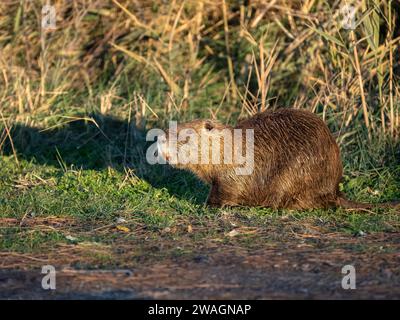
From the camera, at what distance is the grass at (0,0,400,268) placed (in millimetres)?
4484

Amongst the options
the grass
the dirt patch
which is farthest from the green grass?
the dirt patch

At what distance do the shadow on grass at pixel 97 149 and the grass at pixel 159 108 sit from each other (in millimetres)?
12

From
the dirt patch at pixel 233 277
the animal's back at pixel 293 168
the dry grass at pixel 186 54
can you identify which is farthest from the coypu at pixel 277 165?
the dry grass at pixel 186 54

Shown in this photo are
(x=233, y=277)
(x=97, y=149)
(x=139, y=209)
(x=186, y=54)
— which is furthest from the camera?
(x=186, y=54)

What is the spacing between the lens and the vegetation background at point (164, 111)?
4.33 meters

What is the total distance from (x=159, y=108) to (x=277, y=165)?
177 cm

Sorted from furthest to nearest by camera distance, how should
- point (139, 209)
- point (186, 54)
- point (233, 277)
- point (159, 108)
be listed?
point (186, 54) → point (159, 108) → point (139, 209) → point (233, 277)

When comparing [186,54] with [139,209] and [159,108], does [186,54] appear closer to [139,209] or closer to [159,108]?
[159,108]

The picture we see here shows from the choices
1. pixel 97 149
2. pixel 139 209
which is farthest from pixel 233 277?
pixel 97 149

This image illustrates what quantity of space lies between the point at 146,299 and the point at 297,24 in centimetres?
410

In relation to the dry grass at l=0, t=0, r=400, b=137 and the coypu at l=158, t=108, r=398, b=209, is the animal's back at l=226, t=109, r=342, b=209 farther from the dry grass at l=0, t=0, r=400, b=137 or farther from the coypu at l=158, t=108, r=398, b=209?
the dry grass at l=0, t=0, r=400, b=137

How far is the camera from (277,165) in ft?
16.3

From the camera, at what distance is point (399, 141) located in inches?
227

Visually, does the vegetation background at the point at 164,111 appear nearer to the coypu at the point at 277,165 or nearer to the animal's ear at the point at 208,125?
the coypu at the point at 277,165
